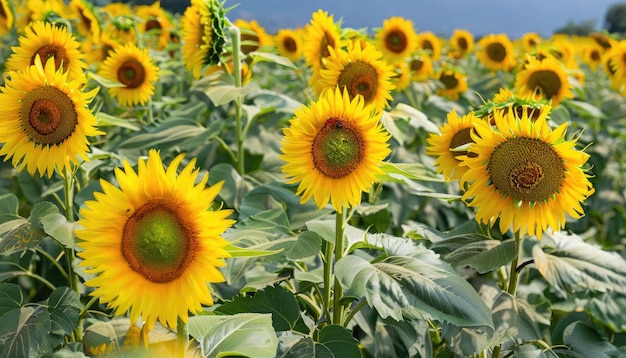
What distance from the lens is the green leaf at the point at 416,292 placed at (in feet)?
4.05

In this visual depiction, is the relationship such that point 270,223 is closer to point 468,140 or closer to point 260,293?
point 260,293

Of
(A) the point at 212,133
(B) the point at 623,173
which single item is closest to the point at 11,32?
(A) the point at 212,133

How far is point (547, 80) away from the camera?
2523 mm

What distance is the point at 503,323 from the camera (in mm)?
1482

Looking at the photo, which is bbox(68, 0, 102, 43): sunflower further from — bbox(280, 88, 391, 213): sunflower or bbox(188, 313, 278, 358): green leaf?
bbox(188, 313, 278, 358): green leaf

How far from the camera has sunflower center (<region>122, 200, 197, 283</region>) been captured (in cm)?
102

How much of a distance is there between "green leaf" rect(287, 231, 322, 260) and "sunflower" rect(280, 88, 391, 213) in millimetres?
78

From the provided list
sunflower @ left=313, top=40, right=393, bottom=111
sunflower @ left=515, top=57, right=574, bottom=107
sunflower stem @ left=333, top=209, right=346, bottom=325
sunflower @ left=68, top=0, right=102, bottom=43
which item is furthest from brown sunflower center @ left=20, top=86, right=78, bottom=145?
sunflower @ left=515, top=57, right=574, bottom=107

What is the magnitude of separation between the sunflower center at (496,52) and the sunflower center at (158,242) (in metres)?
3.28

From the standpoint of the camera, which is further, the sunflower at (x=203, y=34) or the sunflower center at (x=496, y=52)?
the sunflower center at (x=496, y=52)

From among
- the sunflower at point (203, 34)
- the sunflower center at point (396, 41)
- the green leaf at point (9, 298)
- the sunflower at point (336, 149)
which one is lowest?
the green leaf at point (9, 298)

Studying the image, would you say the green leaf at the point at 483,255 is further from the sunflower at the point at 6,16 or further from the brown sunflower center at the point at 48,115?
the sunflower at the point at 6,16

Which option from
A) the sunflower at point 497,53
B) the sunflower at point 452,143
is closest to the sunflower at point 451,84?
the sunflower at point 497,53

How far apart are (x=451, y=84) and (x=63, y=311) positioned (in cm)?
277
